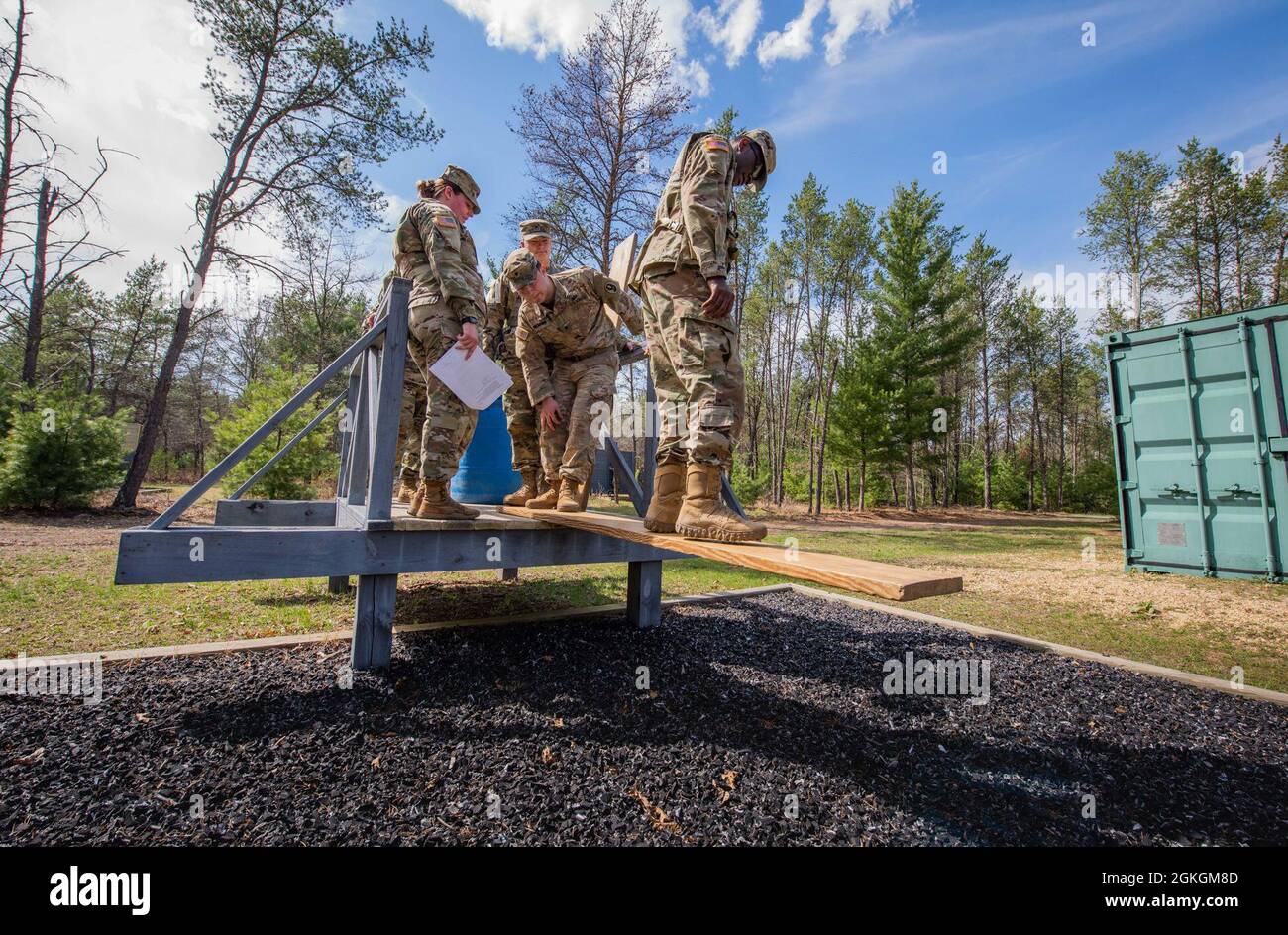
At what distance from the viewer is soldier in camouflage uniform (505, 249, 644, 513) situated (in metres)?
3.67

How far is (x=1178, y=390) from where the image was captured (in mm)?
6219

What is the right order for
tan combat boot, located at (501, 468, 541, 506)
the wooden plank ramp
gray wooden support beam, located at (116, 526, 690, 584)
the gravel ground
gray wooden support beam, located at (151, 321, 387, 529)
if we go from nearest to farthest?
1. the wooden plank ramp
2. the gravel ground
3. gray wooden support beam, located at (116, 526, 690, 584)
4. gray wooden support beam, located at (151, 321, 387, 529)
5. tan combat boot, located at (501, 468, 541, 506)

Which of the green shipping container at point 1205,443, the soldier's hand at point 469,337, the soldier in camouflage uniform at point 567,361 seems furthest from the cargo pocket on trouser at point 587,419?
the green shipping container at point 1205,443

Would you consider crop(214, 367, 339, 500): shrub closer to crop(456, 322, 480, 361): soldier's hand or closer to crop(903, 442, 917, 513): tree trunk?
crop(456, 322, 480, 361): soldier's hand

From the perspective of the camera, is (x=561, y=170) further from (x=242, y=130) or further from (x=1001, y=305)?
(x=1001, y=305)

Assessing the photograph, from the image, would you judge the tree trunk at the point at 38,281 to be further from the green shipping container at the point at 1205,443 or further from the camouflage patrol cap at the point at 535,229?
the green shipping container at the point at 1205,443

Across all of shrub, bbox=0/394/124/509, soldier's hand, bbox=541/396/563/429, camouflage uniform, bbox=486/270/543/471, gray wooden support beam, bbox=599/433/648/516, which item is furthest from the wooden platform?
shrub, bbox=0/394/124/509

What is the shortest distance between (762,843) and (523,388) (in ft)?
11.1

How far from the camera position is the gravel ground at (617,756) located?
1771 mm

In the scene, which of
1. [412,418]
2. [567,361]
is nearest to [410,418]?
[412,418]

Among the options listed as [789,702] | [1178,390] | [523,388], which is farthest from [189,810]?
[1178,390]

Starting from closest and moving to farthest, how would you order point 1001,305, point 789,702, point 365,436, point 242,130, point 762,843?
point 762,843
point 789,702
point 365,436
point 242,130
point 1001,305

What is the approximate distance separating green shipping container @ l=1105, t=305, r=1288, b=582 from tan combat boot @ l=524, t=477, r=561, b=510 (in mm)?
7226

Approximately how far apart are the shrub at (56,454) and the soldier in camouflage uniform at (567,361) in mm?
11884
